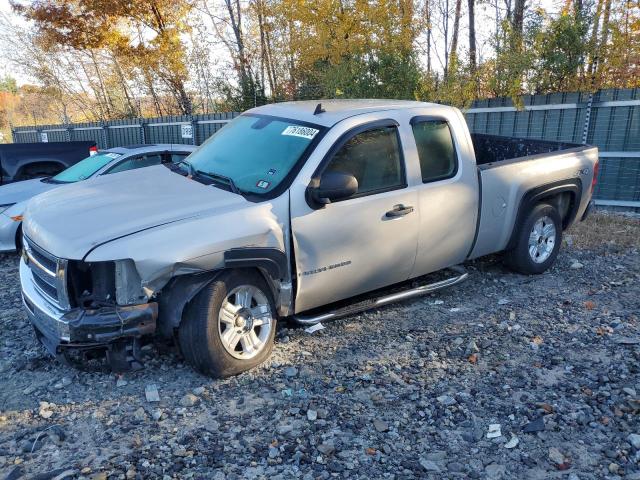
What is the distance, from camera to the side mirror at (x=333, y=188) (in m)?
3.78

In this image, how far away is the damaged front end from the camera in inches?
128

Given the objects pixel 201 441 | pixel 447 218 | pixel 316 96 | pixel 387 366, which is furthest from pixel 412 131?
pixel 316 96

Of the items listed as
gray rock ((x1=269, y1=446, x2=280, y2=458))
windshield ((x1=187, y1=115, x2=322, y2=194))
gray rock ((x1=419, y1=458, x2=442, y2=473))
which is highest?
windshield ((x1=187, y1=115, x2=322, y2=194))

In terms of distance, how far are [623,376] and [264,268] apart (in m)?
2.71

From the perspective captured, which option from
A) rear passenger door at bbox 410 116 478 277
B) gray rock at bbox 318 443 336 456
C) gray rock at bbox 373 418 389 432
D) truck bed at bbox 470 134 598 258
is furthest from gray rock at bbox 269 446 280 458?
truck bed at bbox 470 134 598 258

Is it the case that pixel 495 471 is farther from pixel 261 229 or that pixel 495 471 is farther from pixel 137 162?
pixel 137 162

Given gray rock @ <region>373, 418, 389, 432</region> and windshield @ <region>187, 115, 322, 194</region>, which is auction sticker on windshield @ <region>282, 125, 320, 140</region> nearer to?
windshield @ <region>187, 115, 322, 194</region>

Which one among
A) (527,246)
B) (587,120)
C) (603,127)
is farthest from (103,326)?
(603,127)

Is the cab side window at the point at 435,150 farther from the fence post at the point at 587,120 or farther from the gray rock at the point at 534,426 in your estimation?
the fence post at the point at 587,120

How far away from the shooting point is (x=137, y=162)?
292 inches

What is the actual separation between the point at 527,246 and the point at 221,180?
3406 mm

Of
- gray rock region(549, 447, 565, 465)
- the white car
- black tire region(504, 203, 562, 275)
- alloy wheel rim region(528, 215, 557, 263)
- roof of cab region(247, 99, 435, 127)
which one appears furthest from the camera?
the white car

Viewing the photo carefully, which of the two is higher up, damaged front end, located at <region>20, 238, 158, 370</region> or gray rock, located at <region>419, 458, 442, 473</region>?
damaged front end, located at <region>20, 238, 158, 370</region>

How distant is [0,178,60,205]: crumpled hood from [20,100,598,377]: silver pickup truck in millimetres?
3047
